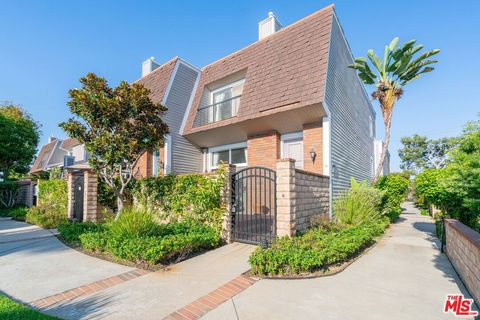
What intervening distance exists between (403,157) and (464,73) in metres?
30.9

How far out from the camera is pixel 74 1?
8.46 m

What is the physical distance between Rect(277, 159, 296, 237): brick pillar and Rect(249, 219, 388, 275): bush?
0.33 metres

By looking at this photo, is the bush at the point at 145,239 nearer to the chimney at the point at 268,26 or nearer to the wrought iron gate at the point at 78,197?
the wrought iron gate at the point at 78,197

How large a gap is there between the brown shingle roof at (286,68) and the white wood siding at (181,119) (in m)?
0.99

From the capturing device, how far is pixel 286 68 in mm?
10156

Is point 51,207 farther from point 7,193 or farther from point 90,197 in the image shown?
point 7,193

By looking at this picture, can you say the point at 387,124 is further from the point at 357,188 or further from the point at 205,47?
the point at 205,47

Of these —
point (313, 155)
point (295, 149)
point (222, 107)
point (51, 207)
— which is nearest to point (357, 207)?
point (313, 155)

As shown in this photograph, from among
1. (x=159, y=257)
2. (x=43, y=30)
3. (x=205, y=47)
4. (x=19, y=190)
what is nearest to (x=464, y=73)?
(x=205, y=47)

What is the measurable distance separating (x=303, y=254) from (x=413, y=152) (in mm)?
40322

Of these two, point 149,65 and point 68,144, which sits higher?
point 149,65

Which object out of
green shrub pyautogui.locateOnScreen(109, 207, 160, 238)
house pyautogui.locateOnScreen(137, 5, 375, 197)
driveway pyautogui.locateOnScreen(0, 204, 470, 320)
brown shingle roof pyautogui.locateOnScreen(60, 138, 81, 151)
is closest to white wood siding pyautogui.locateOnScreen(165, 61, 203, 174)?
house pyautogui.locateOnScreen(137, 5, 375, 197)

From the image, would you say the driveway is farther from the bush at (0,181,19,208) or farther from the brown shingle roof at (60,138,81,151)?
the brown shingle roof at (60,138,81,151)

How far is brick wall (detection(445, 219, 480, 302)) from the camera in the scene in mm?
3548
